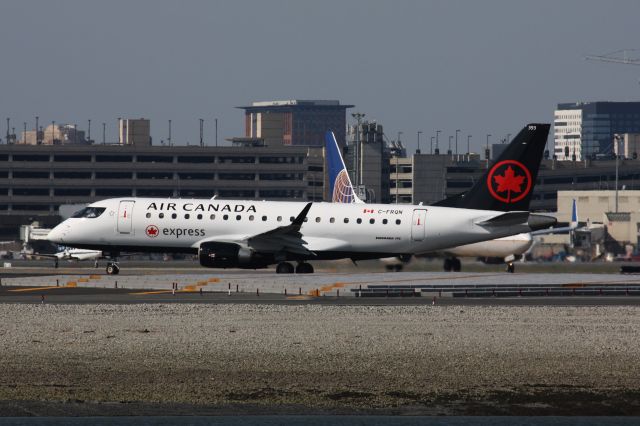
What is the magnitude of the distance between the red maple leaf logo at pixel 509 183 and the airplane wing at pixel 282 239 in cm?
1031

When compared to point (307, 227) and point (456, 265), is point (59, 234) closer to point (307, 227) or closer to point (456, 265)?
point (307, 227)

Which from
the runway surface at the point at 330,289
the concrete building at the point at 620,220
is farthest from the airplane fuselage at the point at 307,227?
the concrete building at the point at 620,220

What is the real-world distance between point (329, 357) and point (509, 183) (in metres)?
37.7

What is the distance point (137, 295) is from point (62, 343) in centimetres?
1841

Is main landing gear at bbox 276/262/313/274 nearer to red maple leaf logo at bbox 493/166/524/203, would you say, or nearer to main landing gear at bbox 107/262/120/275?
main landing gear at bbox 107/262/120/275

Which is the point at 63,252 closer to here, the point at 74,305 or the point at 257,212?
the point at 257,212

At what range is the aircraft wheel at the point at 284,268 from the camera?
76.1 m

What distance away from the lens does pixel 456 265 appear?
78.4 metres

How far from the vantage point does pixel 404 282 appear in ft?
221

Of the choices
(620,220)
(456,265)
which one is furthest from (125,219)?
(620,220)

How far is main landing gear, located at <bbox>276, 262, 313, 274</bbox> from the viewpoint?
250 feet

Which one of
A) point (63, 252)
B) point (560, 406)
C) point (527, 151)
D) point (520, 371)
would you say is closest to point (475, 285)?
point (527, 151)

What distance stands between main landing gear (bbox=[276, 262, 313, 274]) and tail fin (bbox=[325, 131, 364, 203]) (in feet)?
183

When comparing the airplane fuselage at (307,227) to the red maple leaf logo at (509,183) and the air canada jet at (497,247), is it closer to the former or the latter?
the air canada jet at (497,247)
